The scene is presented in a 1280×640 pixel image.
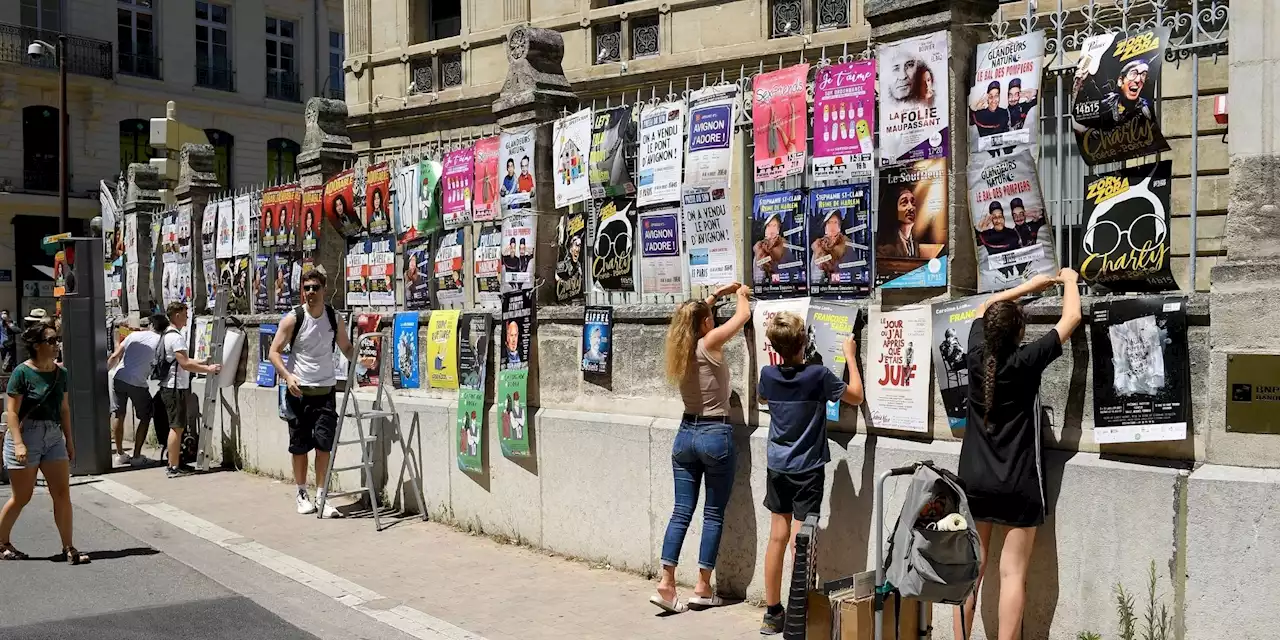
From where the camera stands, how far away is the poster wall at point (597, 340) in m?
7.62

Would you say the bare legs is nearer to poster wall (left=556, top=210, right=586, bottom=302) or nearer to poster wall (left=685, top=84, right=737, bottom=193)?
poster wall (left=685, top=84, right=737, bottom=193)

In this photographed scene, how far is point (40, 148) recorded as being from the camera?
36469 millimetres

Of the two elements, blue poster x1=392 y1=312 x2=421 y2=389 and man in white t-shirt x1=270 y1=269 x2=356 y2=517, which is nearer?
blue poster x1=392 y1=312 x2=421 y2=389

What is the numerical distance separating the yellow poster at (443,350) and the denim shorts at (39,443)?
8.93 ft

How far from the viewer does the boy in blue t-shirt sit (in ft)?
19.0

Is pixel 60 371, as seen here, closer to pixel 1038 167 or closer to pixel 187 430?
pixel 187 430

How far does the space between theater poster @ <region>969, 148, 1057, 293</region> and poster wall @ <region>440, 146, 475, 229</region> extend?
4.52 m

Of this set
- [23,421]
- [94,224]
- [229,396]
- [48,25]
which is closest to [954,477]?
[23,421]

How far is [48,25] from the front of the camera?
1433 inches

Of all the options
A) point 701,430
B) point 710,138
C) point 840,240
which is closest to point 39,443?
point 701,430

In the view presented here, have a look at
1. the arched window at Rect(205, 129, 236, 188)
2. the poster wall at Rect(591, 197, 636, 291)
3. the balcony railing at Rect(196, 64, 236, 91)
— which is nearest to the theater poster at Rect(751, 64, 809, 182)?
the poster wall at Rect(591, 197, 636, 291)

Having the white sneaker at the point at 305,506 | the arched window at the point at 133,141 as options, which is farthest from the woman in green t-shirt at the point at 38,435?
the arched window at the point at 133,141

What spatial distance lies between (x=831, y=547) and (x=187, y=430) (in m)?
9.19

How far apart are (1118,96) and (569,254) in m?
4.07
